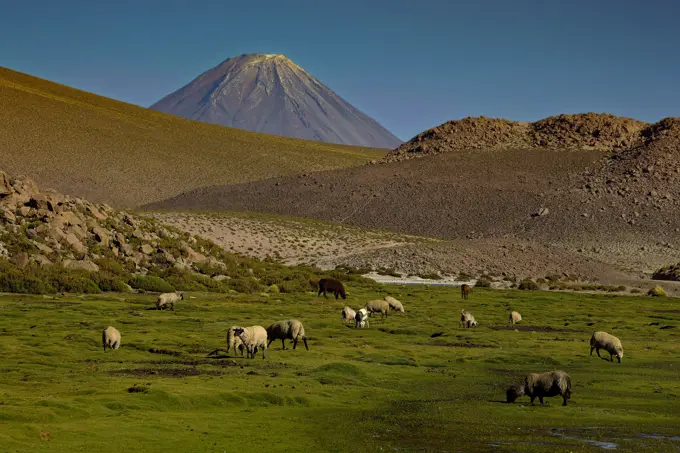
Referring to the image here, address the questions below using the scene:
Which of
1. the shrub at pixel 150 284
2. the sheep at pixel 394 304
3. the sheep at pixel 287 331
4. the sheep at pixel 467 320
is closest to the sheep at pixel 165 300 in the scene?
the shrub at pixel 150 284

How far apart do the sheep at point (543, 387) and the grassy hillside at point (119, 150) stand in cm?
10662

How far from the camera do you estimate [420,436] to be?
56.0ft

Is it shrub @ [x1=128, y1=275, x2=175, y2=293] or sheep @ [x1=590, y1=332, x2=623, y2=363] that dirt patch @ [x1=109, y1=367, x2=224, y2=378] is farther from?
shrub @ [x1=128, y1=275, x2=175, y2=293]

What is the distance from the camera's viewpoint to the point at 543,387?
69.2 ft

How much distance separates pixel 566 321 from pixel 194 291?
20.2m

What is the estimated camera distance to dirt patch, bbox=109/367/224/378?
22.9 metres

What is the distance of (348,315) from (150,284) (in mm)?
15570

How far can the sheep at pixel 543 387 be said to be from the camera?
20875mm

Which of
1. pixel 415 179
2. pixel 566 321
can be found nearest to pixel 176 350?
pixel 566 321

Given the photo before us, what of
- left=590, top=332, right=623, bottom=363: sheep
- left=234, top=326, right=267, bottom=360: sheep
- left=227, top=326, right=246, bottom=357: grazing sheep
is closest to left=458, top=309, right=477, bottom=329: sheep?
left=590, top=332, right=623, bottom=363: sheep

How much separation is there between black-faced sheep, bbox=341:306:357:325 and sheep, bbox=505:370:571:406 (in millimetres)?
16800

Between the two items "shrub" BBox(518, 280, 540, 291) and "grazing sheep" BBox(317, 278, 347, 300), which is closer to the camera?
"grazing sheep" BBox(317, 278, 347, 300)

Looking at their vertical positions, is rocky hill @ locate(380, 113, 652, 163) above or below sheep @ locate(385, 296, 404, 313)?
above

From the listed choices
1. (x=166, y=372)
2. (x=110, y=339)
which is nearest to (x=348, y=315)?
(x=110, y=339)
